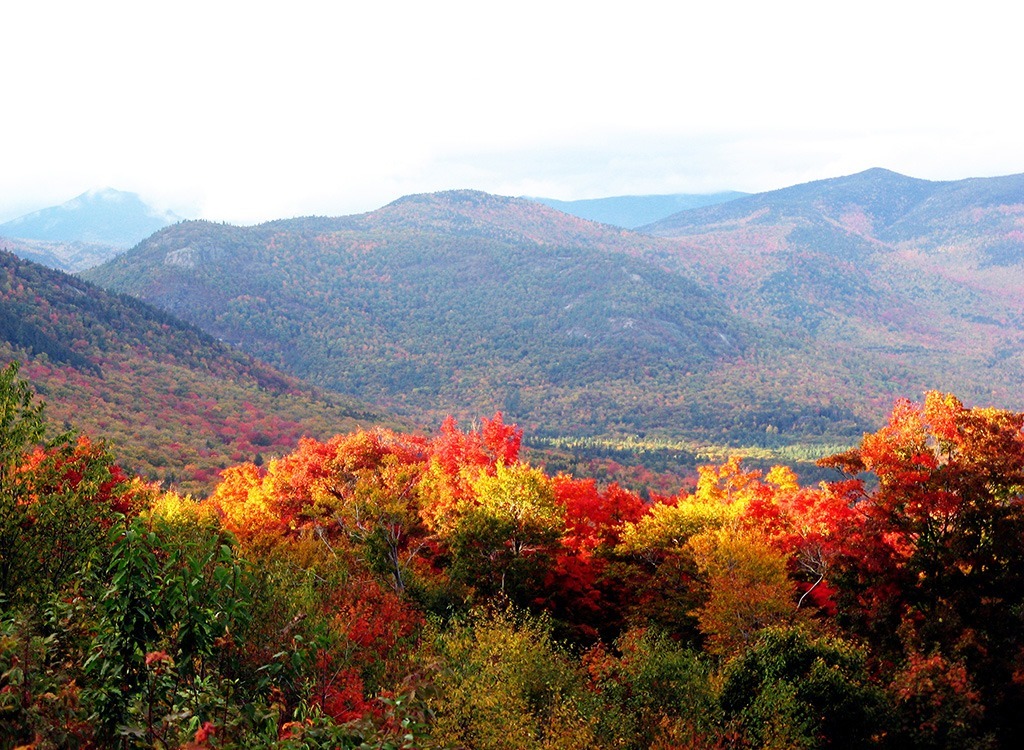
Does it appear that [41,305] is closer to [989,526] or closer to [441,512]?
[441,512]

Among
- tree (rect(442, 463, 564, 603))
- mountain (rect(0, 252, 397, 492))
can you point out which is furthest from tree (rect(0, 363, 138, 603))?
mountain (rect(0, 252, 397, 492))

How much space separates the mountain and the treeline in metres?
52.4

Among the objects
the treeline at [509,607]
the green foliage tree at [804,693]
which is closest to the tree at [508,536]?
the treeline at [509,607]

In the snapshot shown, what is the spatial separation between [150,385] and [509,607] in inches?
5301

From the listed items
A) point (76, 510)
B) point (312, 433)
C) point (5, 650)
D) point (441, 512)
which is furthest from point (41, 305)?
point (5, 650)

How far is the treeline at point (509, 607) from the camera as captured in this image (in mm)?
9461

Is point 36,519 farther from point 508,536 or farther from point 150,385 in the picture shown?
point 150,385

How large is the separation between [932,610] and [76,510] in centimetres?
2784

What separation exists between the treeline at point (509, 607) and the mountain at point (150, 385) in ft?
172

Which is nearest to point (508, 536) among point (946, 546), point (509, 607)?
point (509, 607)

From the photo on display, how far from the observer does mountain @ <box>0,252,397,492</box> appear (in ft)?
353

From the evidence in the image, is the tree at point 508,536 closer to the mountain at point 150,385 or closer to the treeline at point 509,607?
the treeline at point 509,607

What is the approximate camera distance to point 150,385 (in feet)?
473

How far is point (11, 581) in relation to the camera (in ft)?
52.9
